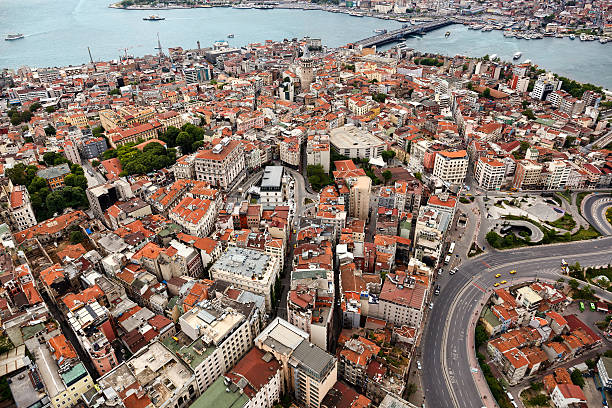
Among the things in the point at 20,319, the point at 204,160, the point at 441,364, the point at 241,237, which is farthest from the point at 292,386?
the point at 204,160

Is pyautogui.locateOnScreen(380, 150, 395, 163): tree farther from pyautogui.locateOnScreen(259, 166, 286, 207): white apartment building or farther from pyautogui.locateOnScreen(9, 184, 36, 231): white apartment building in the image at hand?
pyautogui.locateOnScreen(9, 184, 36, 231): white apartment building

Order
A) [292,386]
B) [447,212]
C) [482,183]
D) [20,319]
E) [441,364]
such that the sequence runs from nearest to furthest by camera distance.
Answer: [292,386], [20,319], [441,364], [447,212], [482,183]

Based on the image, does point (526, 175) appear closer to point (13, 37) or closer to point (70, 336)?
point (70, 336)

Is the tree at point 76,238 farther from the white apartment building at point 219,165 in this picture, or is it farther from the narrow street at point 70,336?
the white apartment building at point 219,165

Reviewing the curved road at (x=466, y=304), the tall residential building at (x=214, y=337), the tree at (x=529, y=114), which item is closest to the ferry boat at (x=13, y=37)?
the tall residential building at (x=214, y=337)

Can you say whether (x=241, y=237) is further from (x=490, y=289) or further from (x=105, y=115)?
(x=105, y=115)

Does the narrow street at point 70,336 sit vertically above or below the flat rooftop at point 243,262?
below

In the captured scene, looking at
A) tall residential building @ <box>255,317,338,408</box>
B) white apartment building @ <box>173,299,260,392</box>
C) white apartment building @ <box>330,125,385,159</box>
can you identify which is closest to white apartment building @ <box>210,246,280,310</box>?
white apartment building @ <box>173,299,260,392</box>
